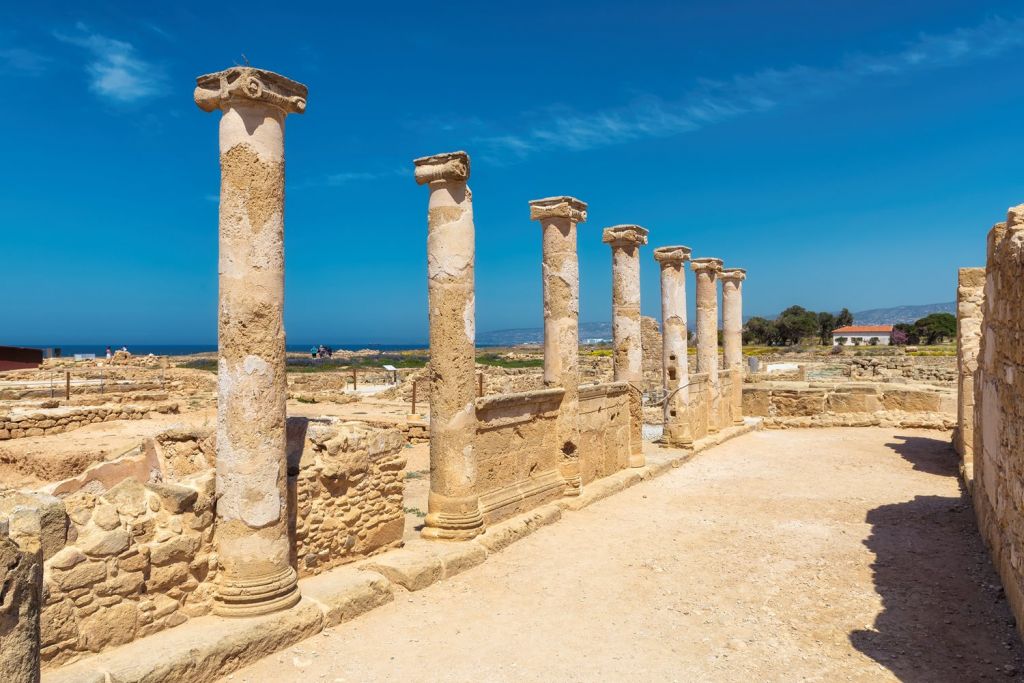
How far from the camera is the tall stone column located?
9.60 m

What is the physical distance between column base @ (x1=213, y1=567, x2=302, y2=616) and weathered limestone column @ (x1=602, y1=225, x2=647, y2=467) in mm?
7550

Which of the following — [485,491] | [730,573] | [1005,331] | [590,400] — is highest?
[1005,331]

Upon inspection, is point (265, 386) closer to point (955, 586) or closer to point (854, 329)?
point (955, 586)

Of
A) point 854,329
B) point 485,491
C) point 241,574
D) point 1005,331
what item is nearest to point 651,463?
point 485,491

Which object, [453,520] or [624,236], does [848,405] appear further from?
[453,520]

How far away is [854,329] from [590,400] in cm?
8788

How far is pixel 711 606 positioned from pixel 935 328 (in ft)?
225

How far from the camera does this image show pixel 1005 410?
5.81 metres

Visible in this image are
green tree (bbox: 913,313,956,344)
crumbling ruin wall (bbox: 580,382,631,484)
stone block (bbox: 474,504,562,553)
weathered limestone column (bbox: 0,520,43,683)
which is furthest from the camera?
green tree (bbox: 913,313,956,344)

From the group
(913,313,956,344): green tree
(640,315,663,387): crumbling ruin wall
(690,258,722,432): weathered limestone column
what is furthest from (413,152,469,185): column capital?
(913,313,956,344): green tree

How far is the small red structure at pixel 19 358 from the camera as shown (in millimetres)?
31453

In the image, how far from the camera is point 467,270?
7.59 meters

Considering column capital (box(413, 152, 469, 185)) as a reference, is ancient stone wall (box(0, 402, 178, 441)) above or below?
below

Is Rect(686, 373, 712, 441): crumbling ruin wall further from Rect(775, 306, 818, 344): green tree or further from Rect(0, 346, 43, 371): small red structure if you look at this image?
Rect(775, 306, 818, 344): green tree
